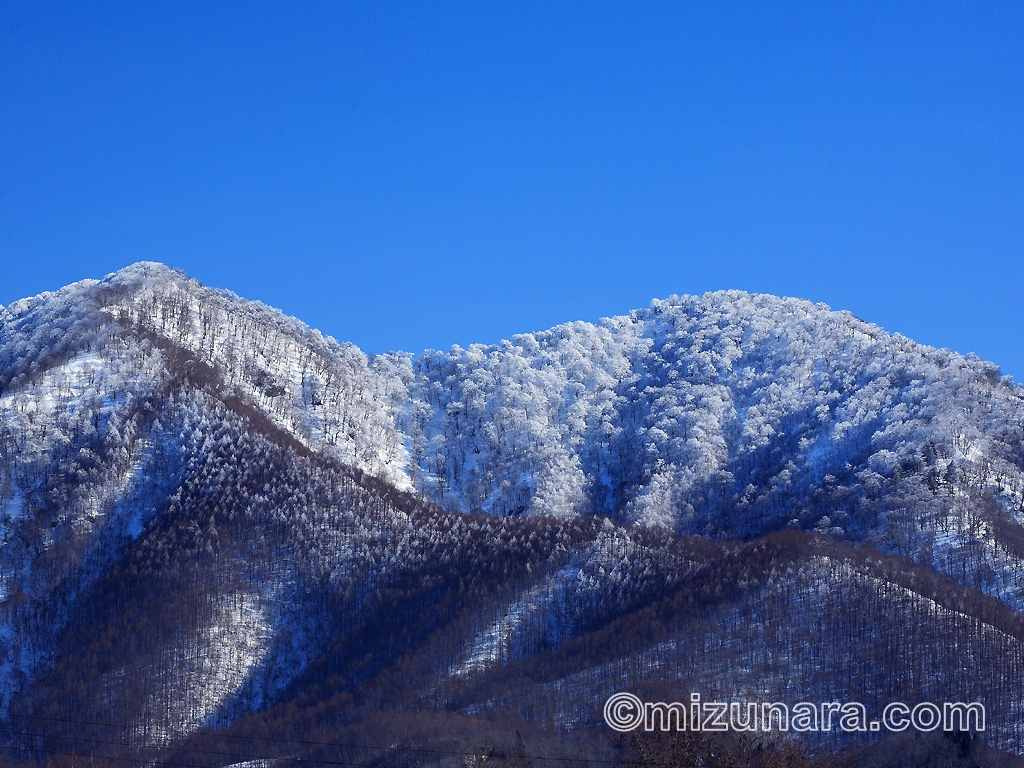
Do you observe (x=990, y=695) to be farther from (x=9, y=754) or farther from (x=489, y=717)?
(x=9, y=754)

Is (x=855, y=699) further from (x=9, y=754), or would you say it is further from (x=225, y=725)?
(x=9, y=754)

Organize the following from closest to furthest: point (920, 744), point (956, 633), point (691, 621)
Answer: point (920, 744) → point (956, 633) → point (691, 621)

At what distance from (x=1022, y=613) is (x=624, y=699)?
197 feet

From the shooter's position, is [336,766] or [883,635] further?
[883,635]

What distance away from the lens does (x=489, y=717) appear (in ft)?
564

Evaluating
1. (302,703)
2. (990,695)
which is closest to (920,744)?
(990,695)

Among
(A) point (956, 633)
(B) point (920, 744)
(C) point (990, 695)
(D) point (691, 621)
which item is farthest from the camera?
(D) point (691, 621)

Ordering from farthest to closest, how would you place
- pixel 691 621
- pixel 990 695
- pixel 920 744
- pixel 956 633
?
1. pixel 691 621
2. pixel 956 633
3. pixel 990 695
4. pixel 920 744

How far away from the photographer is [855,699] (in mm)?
165250

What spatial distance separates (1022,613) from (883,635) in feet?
86.4

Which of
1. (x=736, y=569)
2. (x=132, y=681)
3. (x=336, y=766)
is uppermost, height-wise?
(x=736, y=569)

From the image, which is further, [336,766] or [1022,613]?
[1022,613]

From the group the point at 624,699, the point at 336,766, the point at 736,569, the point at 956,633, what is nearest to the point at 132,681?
the point at 336,766

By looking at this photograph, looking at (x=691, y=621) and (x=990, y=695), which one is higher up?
(x=691, y=621)
